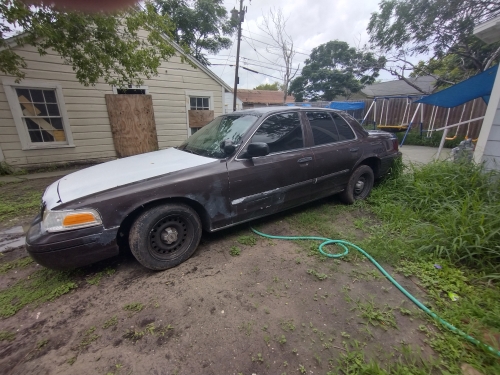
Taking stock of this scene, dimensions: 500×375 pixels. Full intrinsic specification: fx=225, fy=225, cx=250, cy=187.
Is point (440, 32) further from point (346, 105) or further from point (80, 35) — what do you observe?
point (80, 35)

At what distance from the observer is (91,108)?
6.52 metres

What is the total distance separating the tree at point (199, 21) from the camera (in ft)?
44.2

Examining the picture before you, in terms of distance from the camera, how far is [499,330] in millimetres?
A: 1610

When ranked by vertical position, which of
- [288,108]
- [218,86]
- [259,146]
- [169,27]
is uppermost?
[169,27]

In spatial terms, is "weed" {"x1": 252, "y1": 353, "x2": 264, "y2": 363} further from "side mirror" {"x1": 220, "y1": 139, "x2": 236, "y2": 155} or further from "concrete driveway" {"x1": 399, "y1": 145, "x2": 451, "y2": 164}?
"concrete driveway" {"x1": 399, "y1": 145, "x2": 451, "y2": 164}

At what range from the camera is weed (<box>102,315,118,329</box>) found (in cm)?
174

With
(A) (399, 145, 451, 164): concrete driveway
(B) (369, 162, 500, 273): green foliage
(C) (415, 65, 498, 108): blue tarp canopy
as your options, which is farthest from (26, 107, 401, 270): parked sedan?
(A) (399, 145, 451, 164): concrete driveway

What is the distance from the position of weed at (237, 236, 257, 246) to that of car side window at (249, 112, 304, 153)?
1.14 m

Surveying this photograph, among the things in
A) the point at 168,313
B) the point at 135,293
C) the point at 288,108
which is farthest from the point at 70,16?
the point at 168,313

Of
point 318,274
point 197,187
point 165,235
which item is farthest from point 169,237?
point 318,274

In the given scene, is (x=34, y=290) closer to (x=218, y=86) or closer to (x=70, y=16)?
(x=70, y=16)

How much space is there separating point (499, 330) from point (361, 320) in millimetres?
924

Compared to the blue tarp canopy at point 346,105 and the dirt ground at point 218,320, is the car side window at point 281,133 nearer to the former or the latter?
the dirt ground at point 218,320

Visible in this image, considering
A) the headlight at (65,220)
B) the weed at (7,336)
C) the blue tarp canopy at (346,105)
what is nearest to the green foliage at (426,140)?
the blue tarp canopy at (346,105)
